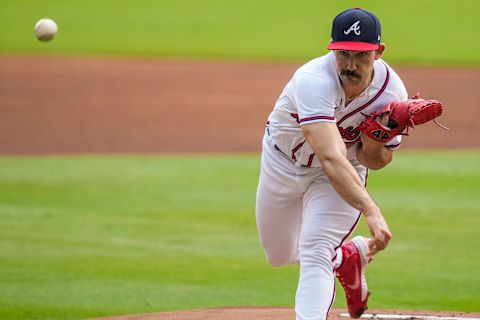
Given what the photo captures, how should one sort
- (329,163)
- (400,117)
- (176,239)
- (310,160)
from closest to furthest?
(329,163)
(400,117)
(310,160)
(176,239)

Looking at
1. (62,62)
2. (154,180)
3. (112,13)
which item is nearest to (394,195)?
(154,180)

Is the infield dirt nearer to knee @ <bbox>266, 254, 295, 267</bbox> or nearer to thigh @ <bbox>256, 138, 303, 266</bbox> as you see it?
knee @ <bbox>266, 254, 295, 267</bbox>

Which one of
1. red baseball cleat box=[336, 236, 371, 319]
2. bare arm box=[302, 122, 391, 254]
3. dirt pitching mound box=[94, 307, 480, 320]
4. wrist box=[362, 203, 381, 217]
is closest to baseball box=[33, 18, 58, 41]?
dirt pitching mound box=[94, 307, 480, 320]

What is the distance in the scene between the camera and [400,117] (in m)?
4.94

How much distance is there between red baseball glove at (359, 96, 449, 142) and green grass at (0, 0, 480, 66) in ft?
62.4

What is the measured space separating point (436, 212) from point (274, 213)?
4.87 meters

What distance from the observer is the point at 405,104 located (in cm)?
496

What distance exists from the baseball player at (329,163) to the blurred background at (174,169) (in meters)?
1.55

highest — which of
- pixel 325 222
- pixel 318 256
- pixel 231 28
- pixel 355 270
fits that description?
pixel 325 222

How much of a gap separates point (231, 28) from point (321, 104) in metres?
24.6

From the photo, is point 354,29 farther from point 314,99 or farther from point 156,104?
point 156,104

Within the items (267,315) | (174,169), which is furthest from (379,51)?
(174,169)

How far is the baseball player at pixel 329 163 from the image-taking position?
460 cm

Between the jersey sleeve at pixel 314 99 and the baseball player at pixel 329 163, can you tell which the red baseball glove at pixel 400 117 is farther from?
the jersey sleeve at pixel 314 99
